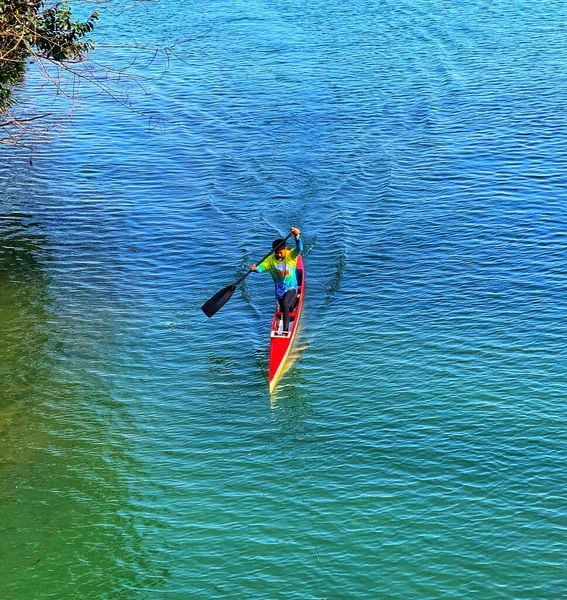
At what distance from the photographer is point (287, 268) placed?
68.8 ft

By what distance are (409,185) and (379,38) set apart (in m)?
15.7

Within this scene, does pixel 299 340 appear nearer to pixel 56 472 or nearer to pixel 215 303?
pixel 215 303

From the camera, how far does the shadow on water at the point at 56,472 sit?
49.9 feet

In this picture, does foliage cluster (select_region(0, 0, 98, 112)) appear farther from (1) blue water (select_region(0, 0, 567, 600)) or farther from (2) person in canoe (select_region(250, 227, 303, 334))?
(2) person in canoe (select_region(250, 227, 303, 334))

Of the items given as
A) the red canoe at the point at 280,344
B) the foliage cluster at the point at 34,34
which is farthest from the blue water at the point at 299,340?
the foliage cluster at the point at 34,34

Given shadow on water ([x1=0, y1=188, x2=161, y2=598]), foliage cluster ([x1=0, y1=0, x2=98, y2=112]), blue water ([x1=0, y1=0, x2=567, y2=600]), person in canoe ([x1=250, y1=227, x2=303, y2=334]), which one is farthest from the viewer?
person in canoe ([x1=250, y1=227, x2=303, y2=334])

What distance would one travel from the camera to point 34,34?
67.2ft

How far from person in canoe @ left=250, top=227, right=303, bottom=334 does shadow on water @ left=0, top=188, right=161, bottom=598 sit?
4.13 metres

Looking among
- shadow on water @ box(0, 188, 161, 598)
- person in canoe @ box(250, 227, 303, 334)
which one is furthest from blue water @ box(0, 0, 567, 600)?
person in canoe @ box(250, 227, 303, 334)

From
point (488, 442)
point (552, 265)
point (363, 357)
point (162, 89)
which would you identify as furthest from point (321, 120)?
point (488, 442)

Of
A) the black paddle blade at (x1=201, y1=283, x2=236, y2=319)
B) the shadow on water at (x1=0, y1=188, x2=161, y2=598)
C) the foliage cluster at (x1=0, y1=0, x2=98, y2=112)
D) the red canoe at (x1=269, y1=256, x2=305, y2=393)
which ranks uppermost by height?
the foliage cluster at (x1=0, y1=0, x2=98, y2=112)

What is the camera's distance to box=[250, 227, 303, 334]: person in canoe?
2075 cm

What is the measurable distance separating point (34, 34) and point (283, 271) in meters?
7.37

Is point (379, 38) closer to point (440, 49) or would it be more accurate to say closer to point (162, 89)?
point (440, 49)
